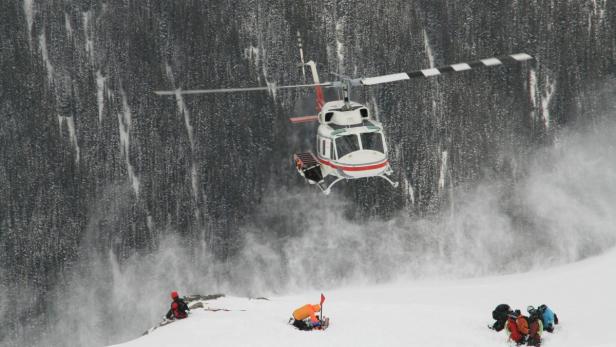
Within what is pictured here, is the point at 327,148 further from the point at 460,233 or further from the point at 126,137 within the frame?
the point at 126,137

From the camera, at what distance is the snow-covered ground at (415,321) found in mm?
15430

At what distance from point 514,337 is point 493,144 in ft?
52.7

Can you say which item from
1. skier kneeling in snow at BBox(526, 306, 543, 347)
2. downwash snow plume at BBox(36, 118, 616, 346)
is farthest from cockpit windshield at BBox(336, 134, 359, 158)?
downwash snow plume at BBox(36, 118, 616, 346)

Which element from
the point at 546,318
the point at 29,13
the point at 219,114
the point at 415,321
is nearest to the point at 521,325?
the point at 546,318

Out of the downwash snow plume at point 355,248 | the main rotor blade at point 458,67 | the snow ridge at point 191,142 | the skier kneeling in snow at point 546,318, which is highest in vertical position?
the main rotor blade at point 458,67

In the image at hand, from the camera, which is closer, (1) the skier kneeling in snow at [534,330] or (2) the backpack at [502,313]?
(1) the skier kneeling in snow at [534,330]

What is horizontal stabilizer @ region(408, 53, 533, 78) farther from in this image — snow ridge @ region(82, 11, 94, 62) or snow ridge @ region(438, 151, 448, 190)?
snow ridge @ region(82, 11, 94, 62)

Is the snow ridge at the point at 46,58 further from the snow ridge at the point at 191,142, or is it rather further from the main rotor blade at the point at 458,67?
the main rotor blade at the point at 458,67

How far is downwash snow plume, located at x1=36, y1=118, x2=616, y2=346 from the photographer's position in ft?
93.8

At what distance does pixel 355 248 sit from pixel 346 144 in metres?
10.3

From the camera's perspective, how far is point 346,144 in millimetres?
20141

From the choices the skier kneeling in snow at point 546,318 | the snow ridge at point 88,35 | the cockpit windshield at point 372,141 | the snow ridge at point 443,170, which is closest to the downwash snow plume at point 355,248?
the snow ridge at point 443,170

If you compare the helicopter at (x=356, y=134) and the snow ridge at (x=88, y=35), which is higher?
the snow ridge at (x=88, y=35)

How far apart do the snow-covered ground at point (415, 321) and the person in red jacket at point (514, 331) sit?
301 millimetres
